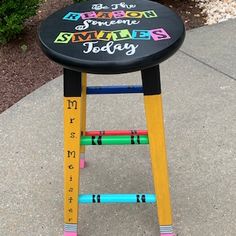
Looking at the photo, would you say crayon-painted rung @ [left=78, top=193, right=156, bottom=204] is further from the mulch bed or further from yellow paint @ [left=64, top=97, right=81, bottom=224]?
the mulch bed

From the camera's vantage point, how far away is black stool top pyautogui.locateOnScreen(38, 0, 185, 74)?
5.46 feet

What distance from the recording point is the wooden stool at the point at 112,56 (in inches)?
66.4

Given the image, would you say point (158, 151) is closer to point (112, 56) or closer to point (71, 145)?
point (71, 145)

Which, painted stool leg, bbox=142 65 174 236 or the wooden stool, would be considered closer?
the wooden stool

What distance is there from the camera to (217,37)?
161 inches

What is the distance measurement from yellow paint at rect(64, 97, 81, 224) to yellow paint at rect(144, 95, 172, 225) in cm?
30

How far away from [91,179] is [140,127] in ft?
1.85

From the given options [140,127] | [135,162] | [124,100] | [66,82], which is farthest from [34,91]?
[66,82]

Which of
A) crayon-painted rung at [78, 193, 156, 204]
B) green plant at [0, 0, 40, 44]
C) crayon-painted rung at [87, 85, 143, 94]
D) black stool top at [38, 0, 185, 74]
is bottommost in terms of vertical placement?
green plant at [0, 0, 40, 44]

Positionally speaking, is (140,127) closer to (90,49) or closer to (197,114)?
(197,114)

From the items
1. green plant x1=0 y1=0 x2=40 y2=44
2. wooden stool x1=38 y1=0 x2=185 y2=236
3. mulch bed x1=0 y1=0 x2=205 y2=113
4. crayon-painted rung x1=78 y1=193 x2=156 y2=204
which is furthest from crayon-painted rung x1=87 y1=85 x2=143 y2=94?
green plant x1=0 y1=0 x2=40 y2=44

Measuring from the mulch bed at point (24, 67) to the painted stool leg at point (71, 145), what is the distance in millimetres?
1415

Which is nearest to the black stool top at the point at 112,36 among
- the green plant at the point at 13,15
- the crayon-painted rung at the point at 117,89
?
the crayon-painted rung at the point at 117,89

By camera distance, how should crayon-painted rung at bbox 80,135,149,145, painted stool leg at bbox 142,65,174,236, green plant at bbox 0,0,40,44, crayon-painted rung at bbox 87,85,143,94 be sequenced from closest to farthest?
painted stool leg at bbox 142,65,174,236 → crayon-painted rung at bbox 80,135,149,145 → crayon-painted rung at bbox 87,85,143,94 → green plant at bbox 0,0,40,44
